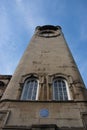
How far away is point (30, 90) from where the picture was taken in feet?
43.7

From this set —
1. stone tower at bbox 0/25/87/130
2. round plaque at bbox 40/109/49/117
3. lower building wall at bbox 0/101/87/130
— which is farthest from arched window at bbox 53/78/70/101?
round plaque at bbox 40/109/49/117

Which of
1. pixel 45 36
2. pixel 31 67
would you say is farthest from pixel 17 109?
pixel 45 36

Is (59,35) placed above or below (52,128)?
above

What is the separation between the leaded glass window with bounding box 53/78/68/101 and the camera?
40.9 feet

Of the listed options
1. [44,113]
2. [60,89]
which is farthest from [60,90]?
[44,113]

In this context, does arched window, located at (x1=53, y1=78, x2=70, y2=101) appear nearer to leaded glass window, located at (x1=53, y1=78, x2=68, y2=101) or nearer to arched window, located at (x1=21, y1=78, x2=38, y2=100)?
leaded glass window, located at (x1=53, y1=78, x2=68, y2=101)

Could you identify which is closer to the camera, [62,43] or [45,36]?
[62,43]

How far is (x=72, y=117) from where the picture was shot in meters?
10.2

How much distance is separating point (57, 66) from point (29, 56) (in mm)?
3334

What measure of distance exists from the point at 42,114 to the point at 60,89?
3177mm

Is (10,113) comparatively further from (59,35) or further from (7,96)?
(59,35)

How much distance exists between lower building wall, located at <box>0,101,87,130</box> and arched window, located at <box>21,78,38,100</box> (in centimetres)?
113

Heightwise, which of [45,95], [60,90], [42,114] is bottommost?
[42,114]

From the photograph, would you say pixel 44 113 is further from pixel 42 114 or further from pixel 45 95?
pixel 45 95
